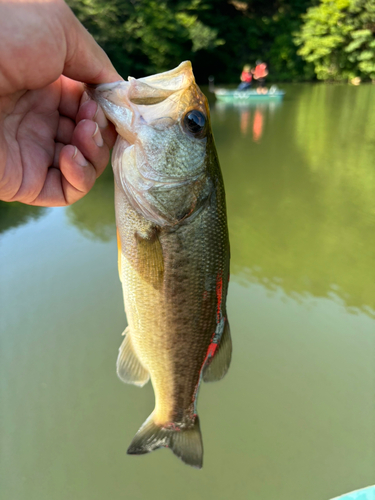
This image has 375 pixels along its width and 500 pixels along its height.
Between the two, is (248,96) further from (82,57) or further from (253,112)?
(82,57)

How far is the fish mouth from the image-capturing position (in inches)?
47.7

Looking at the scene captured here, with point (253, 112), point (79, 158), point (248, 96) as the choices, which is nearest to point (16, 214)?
point (79, 158)

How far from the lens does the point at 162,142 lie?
49.1 inches

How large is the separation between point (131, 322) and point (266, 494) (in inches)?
57.4

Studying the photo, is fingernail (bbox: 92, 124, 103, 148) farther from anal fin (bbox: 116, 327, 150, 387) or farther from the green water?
the green water

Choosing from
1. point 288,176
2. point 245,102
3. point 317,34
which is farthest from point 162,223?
point 317,34

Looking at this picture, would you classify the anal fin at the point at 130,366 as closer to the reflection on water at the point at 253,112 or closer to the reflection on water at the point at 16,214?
the reflection on water at the point at 16,214

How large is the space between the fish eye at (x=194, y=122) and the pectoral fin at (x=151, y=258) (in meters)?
0.38

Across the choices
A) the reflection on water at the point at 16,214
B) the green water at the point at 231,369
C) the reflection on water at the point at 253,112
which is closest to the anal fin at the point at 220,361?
the green water at the point at 231,369

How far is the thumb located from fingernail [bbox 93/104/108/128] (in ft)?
0.49

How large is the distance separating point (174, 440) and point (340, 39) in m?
26.0

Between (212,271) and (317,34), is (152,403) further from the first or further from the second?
(317,34)

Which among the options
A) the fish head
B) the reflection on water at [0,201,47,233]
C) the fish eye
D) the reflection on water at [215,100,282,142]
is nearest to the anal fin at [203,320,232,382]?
the fish head

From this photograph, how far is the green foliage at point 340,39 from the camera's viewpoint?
20922mm
